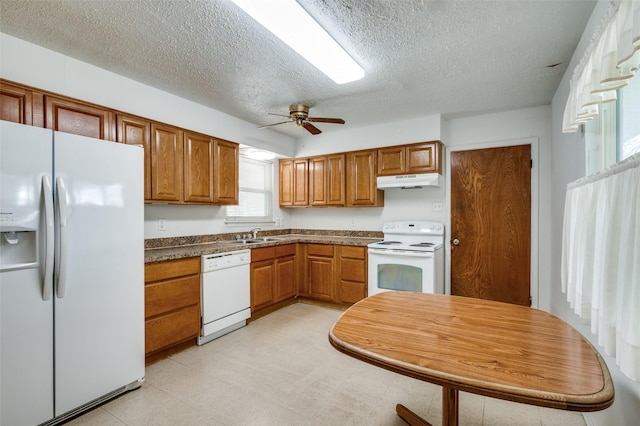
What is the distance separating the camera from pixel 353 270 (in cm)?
371

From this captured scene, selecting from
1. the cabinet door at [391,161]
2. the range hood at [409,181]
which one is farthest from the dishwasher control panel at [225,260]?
the cabinet door at [391,161]

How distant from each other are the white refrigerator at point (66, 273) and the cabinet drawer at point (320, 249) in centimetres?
222

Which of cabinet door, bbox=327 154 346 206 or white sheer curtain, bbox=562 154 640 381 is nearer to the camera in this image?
white sheer curtain, bbox=562 154 640 381

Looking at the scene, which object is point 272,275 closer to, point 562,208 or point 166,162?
point 166,162

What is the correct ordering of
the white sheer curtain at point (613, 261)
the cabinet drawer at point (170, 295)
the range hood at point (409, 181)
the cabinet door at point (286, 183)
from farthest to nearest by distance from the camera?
the cabinet door at point (286, 183) < the range hood at point (409, 181) < the cabinet drawer at point (170, 295) < the white sheer curtain at point (613, 261)

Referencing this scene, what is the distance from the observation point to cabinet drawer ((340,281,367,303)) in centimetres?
365

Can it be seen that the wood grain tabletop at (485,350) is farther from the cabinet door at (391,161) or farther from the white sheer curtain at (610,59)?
the cabinet door at (391,161)

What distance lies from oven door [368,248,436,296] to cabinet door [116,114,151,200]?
245 centimetres

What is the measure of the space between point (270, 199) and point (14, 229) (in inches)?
123

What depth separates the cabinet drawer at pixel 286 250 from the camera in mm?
3715

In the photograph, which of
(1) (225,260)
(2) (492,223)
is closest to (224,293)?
(1) (225,260)

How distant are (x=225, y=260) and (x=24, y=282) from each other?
154 cm

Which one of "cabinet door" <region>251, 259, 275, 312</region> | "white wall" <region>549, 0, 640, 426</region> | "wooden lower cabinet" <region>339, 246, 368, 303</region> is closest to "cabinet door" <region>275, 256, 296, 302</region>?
"cabinet door" <region>251, 259, 275, 312</region>

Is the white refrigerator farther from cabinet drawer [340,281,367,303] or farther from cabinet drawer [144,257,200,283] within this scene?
cabinet drawer [340,281,367,303]
